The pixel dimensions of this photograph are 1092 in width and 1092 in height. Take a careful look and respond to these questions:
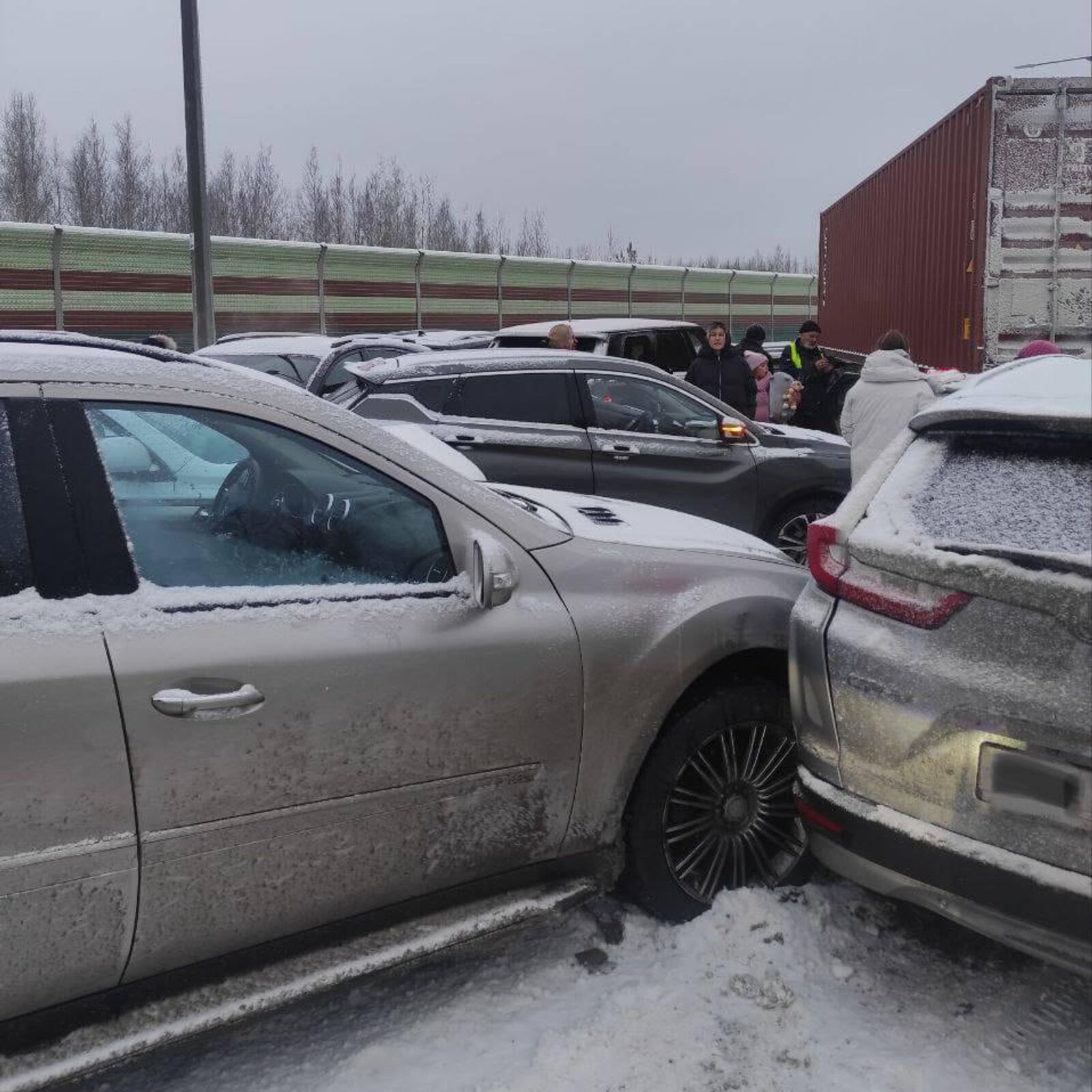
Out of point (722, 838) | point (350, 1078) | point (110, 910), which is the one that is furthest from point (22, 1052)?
point (722, 838)

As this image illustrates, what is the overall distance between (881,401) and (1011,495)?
15.7ft

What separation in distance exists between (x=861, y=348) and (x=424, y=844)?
13.2 m

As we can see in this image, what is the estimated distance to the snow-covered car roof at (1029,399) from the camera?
8.23ft

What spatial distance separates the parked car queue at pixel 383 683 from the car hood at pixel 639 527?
0.10 m

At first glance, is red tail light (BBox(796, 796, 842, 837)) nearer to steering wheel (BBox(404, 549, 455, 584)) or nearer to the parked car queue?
the parked car queue

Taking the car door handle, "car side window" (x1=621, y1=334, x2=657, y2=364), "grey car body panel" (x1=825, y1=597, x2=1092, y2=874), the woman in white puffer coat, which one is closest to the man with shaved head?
"car side window" (x1=621, y1=334, x2=657, y2=364)

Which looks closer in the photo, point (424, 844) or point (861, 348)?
point (424, 844)

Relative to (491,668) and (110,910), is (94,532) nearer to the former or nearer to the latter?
(110,910)

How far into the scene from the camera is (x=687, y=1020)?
9.08ft

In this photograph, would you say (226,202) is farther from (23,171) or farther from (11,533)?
(11,533)

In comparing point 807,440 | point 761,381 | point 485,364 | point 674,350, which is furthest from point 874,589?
point 674,350

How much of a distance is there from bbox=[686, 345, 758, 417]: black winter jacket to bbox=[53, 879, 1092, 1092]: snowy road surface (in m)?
7.32

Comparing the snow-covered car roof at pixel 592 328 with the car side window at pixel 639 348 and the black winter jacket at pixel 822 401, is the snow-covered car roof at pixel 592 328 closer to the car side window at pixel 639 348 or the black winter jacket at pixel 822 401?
the car side window at pixel 639 348

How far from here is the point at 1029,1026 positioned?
2785mm
